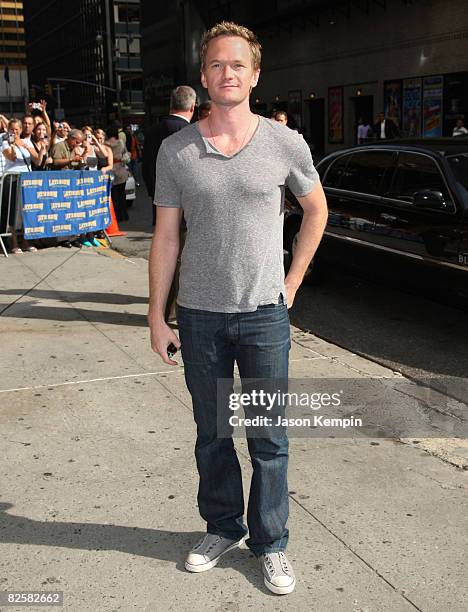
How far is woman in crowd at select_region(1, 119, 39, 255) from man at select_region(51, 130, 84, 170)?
1.22ft

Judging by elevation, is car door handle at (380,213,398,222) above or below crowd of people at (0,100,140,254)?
below

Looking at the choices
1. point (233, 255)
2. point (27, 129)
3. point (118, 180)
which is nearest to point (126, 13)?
point (118, 180)

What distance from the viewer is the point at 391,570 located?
3.05m

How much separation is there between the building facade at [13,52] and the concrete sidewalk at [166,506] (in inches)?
6358

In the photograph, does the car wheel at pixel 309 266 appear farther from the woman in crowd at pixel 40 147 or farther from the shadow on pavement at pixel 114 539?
the shadow on pavement at pixel 114 539

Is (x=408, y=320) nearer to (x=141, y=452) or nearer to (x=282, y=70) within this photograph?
(x=141, y=452)

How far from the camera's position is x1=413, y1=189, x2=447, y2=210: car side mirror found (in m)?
6.40

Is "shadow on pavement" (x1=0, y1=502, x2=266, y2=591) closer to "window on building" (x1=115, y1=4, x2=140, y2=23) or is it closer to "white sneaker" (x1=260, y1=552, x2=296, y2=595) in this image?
"white sneaker" (x1=260, y1=552, x2=296, y2=595)

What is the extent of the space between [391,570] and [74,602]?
1213 mm

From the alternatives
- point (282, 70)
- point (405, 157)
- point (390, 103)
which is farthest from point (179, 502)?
point (282, 70)

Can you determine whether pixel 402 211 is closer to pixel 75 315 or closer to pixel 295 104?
pixel 75 315

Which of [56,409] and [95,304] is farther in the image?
[95,304]

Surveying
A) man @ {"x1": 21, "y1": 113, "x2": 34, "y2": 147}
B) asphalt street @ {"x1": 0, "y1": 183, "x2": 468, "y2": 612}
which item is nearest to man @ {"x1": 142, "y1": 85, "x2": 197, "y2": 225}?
asphalt street @ {"x1": 0, "y1": 183, "x2": 468, "y2": 612}

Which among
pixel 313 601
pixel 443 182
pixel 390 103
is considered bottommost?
pixel 313 601
